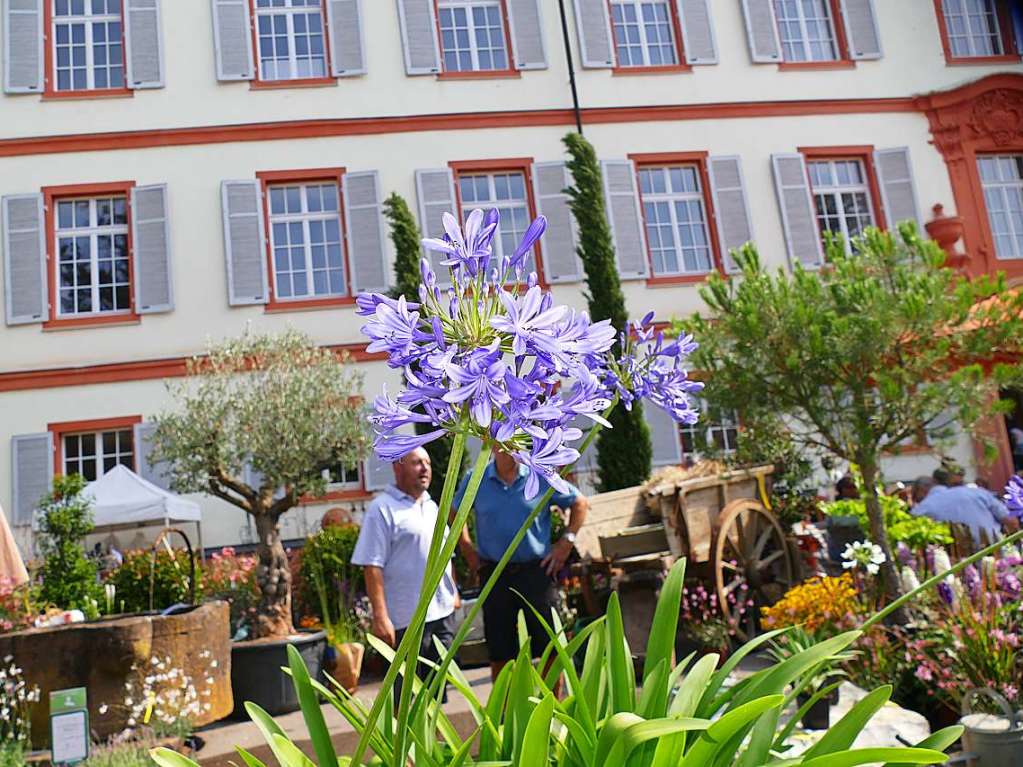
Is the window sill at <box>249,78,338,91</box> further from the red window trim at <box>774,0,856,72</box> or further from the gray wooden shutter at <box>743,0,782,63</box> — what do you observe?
the red window trim at <box>774,0,856,72</box>

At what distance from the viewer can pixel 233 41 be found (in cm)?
1500

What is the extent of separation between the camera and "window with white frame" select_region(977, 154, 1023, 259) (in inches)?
631

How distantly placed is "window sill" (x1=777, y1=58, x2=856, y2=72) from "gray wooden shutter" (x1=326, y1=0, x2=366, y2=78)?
701cm

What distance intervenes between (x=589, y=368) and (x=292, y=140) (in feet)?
47.1

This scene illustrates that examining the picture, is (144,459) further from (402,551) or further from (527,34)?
(402,551)

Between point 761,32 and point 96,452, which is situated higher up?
point 761,32

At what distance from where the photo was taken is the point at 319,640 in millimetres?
7332

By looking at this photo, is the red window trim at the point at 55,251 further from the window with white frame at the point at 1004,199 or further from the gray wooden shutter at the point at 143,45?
the window with white frame at the point at 1004,199

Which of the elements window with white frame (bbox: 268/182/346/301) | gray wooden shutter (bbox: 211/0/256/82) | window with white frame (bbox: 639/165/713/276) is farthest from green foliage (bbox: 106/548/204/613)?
Answer: window with white frame (bbox: 639/165/713/276)

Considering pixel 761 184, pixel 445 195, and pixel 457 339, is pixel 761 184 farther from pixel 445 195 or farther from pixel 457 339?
pixel 457 339

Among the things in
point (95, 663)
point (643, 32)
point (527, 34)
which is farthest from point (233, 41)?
point (95, 663)

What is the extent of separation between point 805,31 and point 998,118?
3.56 m

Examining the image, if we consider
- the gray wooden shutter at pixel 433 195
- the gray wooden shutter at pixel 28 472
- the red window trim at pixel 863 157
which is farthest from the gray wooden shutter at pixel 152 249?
the red window trim at pixel 863 157

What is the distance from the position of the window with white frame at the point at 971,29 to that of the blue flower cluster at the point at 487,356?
59.6ft
